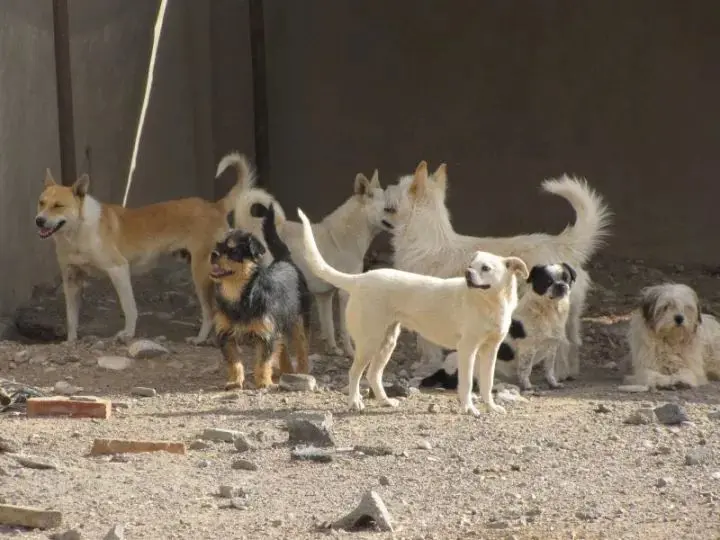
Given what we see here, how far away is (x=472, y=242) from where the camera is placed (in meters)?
10.1

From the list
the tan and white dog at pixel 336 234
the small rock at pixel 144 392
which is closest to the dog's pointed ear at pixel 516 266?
the small rock at pixel 144 392

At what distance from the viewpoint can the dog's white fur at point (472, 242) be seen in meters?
9.75

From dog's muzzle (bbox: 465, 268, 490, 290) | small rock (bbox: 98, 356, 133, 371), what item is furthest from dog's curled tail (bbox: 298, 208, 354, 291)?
small rock (bbox: 98, 356, 133, 371)

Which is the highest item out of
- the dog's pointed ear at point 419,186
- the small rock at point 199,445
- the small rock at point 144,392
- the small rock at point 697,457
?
the dog's pointed ear at point 419,186

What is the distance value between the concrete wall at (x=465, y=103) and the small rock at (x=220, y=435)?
265 inches

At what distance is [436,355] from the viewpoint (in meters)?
10.3

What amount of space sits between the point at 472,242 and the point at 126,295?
8.81 ft

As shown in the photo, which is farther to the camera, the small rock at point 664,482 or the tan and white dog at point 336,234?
the tan and white dog at point 336,234

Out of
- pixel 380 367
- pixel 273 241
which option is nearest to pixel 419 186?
pixel 273 241

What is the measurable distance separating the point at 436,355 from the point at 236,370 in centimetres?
167

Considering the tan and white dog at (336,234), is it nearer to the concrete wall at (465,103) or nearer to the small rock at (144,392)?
the small rock at (144,392)

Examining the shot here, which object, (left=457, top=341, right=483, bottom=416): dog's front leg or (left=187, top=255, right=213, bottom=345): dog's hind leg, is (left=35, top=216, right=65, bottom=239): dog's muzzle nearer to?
(left=187, top=255, right=213, bottom=345): dog's hind leg

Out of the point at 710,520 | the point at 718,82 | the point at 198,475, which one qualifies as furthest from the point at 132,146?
the point at 710,520

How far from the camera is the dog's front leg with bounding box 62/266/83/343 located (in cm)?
1118
